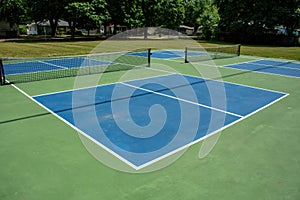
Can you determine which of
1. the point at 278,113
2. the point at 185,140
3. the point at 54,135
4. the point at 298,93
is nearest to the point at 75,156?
the point at 54,135

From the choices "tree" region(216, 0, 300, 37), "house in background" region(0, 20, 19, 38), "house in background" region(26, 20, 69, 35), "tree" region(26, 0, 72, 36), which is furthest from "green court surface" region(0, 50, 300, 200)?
"house in background" region(26, 20, 69, 35)

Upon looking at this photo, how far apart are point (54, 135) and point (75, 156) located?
1.23 metres

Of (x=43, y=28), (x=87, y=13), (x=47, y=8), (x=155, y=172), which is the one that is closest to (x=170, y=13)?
(x=87, y=13)

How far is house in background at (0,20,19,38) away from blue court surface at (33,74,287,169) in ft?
128

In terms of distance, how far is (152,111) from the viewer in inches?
305

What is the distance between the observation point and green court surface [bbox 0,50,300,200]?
407cm

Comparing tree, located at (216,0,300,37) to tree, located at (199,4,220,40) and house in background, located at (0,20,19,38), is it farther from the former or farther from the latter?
house in background, located at (0,20,19,38)

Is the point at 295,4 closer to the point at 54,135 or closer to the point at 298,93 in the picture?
the point at 298,93

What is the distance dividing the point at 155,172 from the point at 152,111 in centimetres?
322

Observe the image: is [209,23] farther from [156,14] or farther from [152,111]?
[152,111]

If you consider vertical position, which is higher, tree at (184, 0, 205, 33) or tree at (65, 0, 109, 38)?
tree at (184, 0, 205, 33)

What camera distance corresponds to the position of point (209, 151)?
5449 millimetres

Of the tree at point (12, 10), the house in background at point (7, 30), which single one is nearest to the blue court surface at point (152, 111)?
the tree at point (12, 10)

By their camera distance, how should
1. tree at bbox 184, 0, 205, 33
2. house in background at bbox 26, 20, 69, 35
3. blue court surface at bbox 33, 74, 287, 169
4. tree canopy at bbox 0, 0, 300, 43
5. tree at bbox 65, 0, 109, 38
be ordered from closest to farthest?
1. blue court surface at bbox 33, 74, 287, 169
2. tree at bbox 65, 0, 109, 38
3. tree canopy at bbox 0, 0, 300, 43
4. house in background at bbox 26, 20, 69, 35
5. tree at bbox 184, 0, 205, 33
